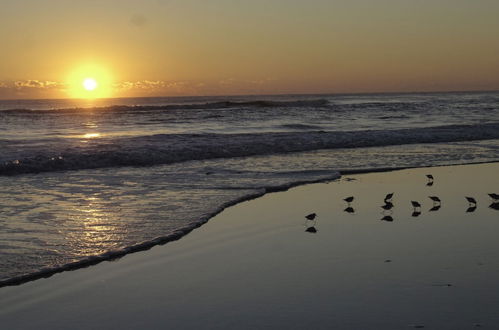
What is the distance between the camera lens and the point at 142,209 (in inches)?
376

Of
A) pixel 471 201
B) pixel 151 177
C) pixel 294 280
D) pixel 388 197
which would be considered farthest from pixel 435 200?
pixel 151 177

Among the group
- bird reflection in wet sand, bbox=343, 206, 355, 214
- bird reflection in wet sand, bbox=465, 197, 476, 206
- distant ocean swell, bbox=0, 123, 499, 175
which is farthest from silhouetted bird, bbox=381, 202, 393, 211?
distant ocean swell, bbox=0, 123, 499, 175

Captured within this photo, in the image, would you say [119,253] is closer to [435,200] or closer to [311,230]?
[311,230]

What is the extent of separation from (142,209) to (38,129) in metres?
22.7

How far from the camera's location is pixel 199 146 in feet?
64.2

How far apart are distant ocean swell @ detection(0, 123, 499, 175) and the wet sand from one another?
26.2 ft

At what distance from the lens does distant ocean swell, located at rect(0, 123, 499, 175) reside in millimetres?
15773

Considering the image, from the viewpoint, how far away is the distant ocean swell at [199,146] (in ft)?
51.8

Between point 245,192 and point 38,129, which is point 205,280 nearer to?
point 245,192

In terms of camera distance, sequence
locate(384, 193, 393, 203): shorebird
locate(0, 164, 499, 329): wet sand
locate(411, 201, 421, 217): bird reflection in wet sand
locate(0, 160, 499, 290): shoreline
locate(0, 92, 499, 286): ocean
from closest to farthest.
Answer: locate(0, 164, 499, 329): wet sand < locate(0, 160, 499, 290): shoreline < locate(0, 92, 499, 286): ocean < locate(411, 201, 421, 217): bird reflection in wet sand < locate(384, 193, 393, 203): shorebird

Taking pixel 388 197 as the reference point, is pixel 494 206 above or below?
below

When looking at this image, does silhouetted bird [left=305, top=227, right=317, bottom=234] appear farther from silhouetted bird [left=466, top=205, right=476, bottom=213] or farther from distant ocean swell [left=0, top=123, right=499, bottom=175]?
distant ocean swell [left=0, top=123, right=499, bottom=175]

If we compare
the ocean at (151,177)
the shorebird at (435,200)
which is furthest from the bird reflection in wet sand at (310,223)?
the shorebird at (435,200)

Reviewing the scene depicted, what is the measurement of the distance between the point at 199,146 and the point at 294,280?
13966 millimetres
